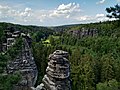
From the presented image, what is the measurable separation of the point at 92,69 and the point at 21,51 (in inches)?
1378

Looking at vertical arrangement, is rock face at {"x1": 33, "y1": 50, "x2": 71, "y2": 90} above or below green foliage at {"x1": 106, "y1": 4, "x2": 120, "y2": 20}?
below

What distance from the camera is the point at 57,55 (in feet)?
86.6

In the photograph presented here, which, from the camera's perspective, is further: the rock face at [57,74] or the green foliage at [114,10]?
the rock face at [57,74]

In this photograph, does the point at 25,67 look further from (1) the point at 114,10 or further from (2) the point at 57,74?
(1) the point at 114,10

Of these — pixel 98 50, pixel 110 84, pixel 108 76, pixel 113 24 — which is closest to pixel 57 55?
pixel 113 24

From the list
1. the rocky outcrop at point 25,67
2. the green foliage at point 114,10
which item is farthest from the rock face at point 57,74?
the green foliage at point 114,10

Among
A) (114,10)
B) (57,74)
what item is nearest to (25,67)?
(57,74)

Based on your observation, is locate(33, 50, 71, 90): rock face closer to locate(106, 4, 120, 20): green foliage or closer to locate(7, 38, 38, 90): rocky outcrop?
locate(7, 38, 38, 90): rocky outcrop

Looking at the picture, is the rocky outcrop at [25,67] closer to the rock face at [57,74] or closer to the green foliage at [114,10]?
the rock face at [57,74]

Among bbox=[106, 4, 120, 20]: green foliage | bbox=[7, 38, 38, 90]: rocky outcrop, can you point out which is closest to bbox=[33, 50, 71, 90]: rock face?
bbox=[7, 38, 38, 90]: rocky outcrop

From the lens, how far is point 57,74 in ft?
84.8

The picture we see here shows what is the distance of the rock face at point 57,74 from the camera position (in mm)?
25719

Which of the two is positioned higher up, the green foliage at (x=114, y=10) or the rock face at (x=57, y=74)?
the green foliage at (x=114, y=10)

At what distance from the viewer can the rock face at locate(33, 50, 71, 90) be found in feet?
84.4
